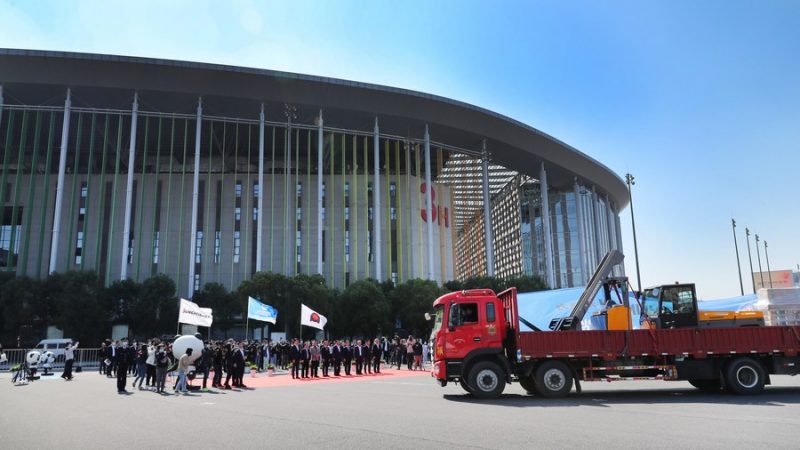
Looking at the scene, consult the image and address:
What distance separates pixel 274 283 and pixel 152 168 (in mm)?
23508

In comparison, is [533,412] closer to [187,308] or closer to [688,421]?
[688,421]

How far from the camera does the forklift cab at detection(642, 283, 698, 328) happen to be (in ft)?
54.5

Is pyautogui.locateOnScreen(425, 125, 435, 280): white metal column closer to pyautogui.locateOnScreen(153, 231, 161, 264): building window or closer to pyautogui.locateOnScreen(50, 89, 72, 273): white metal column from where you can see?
pyautogui.locateOnScreen(153, 231, 161, 264): building window

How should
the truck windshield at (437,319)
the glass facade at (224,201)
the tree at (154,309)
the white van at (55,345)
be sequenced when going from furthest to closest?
1. the glass facade at (224,201)
2. the tree at (154,309)
3. the white van at (55,345)
4. the truck windshield at (437,319)

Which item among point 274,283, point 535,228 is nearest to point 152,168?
point 274,283

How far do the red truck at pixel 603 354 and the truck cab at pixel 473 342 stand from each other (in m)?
0.03

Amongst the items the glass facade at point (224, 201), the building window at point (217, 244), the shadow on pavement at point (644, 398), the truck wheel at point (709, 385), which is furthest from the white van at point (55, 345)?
the truck wheel at point (709, 385)

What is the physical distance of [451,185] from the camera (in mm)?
69375

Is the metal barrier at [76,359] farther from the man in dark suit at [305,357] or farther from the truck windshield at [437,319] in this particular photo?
the truck windshield at [437,319]

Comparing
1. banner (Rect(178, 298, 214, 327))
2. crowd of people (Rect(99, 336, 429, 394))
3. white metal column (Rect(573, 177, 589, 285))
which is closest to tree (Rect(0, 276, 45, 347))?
crowd of people (Rect(99, 336, 429, 394))

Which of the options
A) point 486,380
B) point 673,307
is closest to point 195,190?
point 486,380

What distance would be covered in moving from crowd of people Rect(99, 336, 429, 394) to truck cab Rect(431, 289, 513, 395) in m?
8.45

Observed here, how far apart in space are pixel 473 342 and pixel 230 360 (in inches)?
379

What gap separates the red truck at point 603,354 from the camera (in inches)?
608
